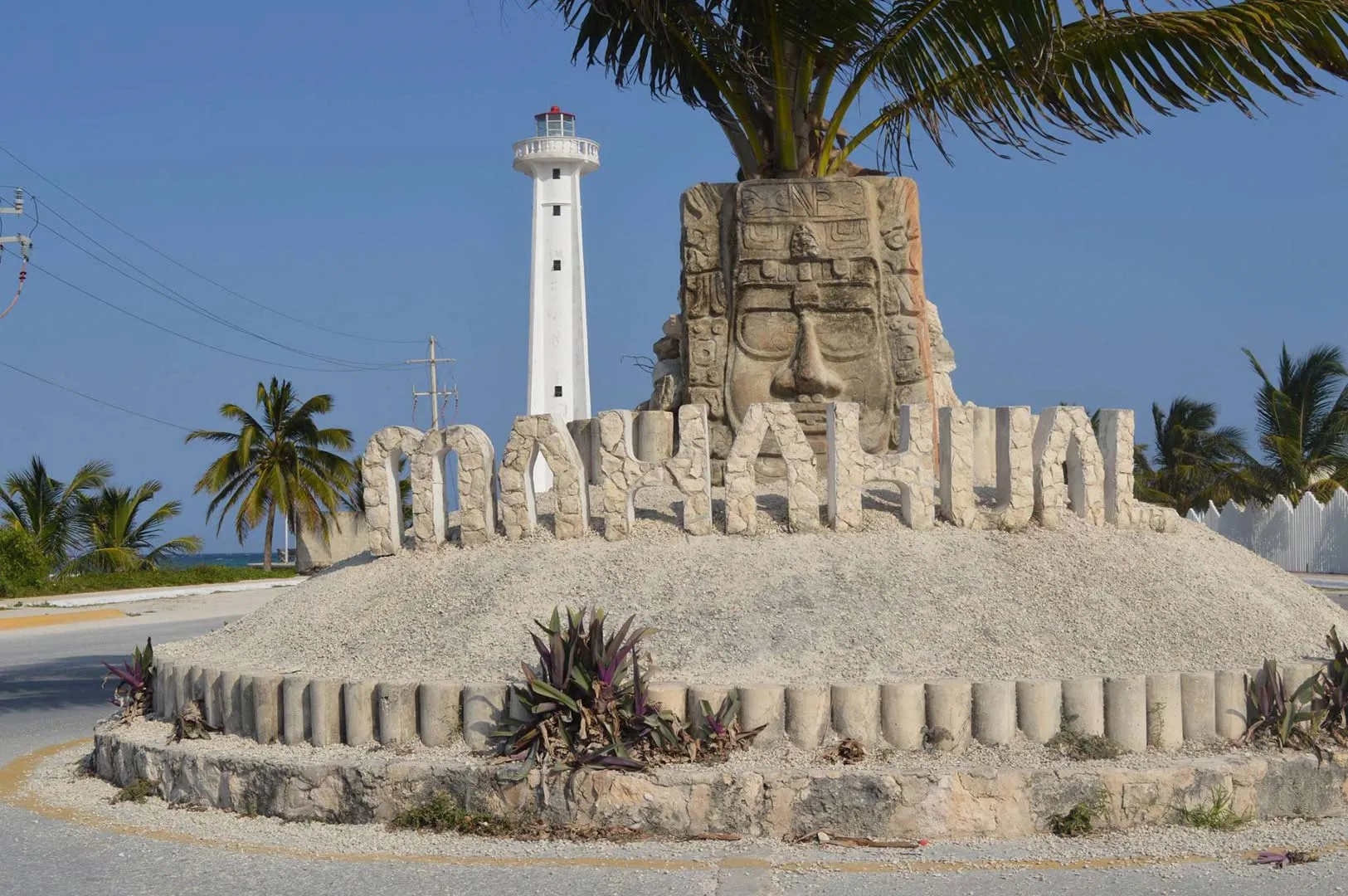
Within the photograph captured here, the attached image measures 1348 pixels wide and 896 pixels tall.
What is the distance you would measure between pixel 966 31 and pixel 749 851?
22.0ft

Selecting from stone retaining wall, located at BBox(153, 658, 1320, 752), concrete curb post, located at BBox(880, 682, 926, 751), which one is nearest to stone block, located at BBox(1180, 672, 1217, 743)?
stone retaining wall, located at BBox(153, 658, 1320, 752)

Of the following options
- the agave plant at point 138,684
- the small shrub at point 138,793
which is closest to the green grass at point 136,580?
the agave plant at point 138,684

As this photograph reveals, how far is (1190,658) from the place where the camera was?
26.0 feet

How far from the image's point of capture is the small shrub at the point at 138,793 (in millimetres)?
7871

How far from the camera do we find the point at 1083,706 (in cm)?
718

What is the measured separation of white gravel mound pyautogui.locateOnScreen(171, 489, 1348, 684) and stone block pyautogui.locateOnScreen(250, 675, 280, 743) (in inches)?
14.6

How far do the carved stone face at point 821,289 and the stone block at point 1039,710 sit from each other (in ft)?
13.3

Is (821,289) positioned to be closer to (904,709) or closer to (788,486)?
(788,486)

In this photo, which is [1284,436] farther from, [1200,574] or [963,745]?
[963,745]

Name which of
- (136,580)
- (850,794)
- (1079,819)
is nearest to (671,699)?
(850,794)

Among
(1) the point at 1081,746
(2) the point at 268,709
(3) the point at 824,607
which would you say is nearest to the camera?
(1) the point at 1081,746

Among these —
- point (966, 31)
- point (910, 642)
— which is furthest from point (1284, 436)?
point (910, 642)

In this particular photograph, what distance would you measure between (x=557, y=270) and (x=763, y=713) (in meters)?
31.0

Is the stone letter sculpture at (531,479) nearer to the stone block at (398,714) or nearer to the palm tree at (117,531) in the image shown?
the stone block at (398,714)
